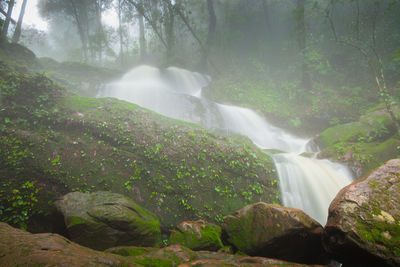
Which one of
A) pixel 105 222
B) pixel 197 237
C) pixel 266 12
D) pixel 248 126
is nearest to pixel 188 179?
pixel 197 237

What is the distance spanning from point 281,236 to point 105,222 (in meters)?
3.71

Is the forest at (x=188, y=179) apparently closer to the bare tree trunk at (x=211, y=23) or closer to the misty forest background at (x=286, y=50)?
the misty forest background at (x=286, y=50)

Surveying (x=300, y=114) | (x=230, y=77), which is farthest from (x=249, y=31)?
(x=300, y=114)

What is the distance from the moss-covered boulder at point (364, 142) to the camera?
750 cm

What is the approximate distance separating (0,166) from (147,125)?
433 centimetres

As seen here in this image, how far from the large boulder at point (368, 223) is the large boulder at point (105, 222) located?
3.83 metres

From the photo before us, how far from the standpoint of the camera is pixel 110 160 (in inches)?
234

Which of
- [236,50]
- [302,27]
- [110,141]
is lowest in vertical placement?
[110,141]

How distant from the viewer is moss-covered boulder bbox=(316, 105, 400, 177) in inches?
295

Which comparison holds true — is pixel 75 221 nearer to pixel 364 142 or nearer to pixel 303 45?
pixel 364 142

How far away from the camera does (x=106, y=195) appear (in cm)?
466

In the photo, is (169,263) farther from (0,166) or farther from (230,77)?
(230,77)

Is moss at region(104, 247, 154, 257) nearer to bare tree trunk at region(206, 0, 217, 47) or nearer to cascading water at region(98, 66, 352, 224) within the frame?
cascading water at region(98, 66, 352, 224)

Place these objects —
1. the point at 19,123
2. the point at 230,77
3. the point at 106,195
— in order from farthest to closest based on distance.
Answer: the point at 230,77, the point at 19,123, the point at 106,195
